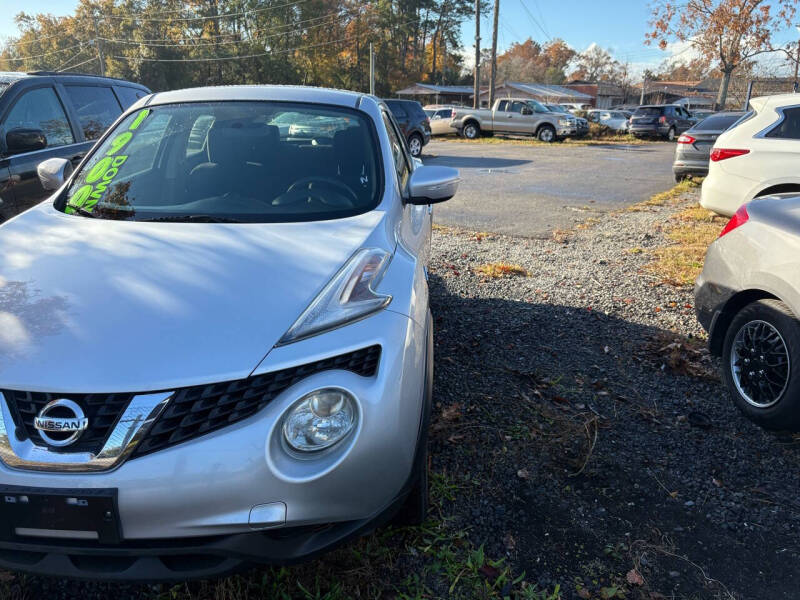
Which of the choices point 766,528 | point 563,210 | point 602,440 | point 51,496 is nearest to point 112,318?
point 51,496

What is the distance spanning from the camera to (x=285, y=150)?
120 inches

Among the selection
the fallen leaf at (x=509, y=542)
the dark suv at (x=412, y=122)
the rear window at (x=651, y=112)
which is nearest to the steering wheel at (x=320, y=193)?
the fallen leaf at (x=509, y=542)

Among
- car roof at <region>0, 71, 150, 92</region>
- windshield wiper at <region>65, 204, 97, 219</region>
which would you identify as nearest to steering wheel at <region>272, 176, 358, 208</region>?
windshield wiper at <region>65, 204, 97, 219</region>

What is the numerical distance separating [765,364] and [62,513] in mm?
3309

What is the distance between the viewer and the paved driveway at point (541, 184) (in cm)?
855

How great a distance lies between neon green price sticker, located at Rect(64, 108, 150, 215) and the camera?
277 cm

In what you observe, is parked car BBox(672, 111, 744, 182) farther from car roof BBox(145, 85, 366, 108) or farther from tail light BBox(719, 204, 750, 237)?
car roof BBox(145, 85, 366, 108)

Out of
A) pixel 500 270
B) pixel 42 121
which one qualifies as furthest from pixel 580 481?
pixel 42 121

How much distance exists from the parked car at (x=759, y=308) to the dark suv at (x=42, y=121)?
555 cm

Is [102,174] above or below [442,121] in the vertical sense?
above

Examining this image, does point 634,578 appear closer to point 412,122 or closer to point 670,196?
point 670,196

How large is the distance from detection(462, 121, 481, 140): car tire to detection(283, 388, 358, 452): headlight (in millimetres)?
27076

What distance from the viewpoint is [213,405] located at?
5.22 ft

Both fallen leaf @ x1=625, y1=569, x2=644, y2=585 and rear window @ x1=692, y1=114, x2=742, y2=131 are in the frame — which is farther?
rear window @ x1=692, y1=114, x2=742, y2=131
